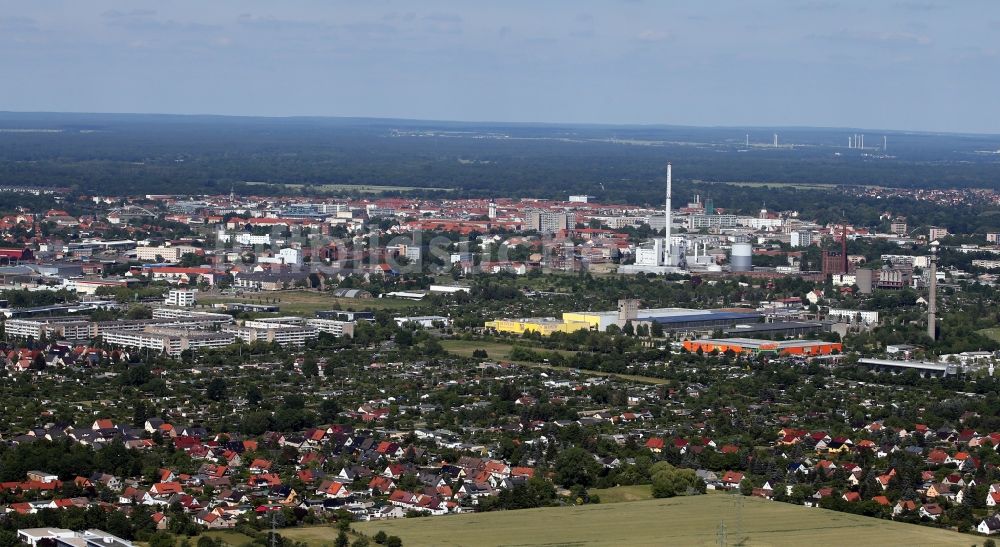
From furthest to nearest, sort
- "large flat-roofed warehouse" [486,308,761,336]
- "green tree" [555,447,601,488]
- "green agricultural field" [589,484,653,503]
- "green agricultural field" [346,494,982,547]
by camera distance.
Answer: "large flat-roofed warehouse" [486,308,761,336]
"green tree" [555,447,601,488]
"green agricultural field" [589,484,653,503]
"green agricultural field" [346,494,982,547]

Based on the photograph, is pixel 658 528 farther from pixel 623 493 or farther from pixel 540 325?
pixel 540 325

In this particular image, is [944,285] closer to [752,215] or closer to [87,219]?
[752,215]

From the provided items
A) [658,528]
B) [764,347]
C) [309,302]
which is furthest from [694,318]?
[658,528]

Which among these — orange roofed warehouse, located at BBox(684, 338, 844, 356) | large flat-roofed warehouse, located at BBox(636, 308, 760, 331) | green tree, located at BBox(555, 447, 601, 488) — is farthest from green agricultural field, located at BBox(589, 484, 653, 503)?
large flat-roofed warehouse, located at BBox(636, 308, 760, 331)

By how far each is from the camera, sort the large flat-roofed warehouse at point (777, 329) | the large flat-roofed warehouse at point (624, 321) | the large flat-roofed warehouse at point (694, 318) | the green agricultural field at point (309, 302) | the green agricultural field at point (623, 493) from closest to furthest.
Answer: the green agricultural field at point (623, 493)
the large flat-roofed warehouse at point (624, 321)
the large flat-roofed warehouse at point (777, 329)
the large flat-roofed warehouse at point (694, 318)
the green agricultural field at point (309, 302)

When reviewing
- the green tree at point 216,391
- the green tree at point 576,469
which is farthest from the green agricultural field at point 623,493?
the green tree at point 216,391

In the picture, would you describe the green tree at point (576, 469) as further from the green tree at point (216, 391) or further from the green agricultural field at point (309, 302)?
the green agricultural field at point (309, 302)

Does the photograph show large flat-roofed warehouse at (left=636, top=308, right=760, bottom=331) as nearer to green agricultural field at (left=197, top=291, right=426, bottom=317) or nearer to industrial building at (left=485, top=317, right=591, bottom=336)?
industrial building at (left=485, top=317, right=591, bottom=336)
